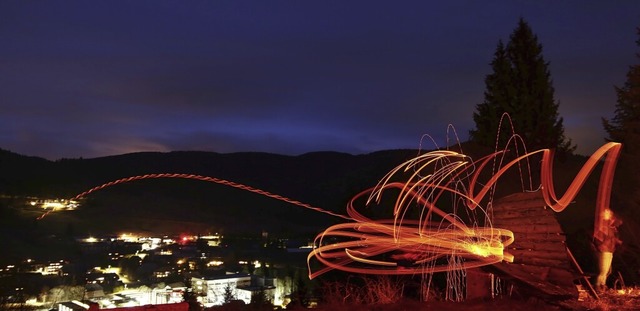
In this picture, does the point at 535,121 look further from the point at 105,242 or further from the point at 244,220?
the point at 244,220

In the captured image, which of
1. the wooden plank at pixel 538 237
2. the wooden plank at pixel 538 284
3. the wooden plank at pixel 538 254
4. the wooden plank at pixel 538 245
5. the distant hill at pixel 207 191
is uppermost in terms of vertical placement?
the distant hill at pixel 207 191

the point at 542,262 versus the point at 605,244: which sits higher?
the point at 605,244

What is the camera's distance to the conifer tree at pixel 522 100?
896 inches

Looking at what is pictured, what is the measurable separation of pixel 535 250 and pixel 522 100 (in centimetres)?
1511

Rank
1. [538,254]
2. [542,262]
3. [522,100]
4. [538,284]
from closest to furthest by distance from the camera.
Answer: [538,284]
[542,262]
[538,254]
[522,100]

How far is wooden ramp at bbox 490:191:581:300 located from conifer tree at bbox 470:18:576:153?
45.3 feet

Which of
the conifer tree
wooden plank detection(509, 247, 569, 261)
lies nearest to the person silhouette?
wooden plank detection(509, 247, 569, 261)

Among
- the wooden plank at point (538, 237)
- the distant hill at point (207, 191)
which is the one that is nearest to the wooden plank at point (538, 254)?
the wooden plank at point (538, 237)

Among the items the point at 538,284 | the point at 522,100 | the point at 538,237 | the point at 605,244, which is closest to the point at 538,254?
the point at 538,237

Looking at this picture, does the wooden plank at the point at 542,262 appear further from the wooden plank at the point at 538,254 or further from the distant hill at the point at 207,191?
the distant hill at the point at 207,191

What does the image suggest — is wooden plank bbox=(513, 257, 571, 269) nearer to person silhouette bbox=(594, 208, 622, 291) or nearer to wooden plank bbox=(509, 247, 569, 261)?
wooden plank bbox=(509, 247, 569, 261)

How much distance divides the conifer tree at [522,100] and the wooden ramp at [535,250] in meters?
13.8

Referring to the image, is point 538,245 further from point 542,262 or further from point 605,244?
point 605,244

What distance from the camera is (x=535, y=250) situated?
898 cm
